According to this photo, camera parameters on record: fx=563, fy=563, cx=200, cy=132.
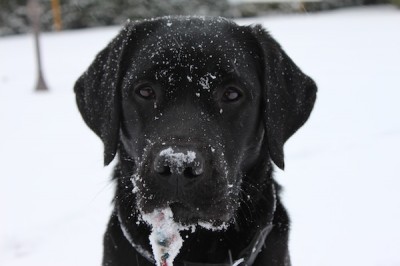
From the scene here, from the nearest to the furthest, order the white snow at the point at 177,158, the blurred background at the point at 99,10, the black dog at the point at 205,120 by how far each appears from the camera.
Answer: the white snow at the point at 177,158, the black dog at the point at 205,120, the blurred background at the point at 99,10

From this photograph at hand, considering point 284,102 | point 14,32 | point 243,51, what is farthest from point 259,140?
point 14,32

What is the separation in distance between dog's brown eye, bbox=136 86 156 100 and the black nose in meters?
0.49

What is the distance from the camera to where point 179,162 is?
2.16m

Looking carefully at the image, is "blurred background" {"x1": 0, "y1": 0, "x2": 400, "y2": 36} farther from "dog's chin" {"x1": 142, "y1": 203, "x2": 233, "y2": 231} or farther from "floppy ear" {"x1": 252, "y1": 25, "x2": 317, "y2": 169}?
"dog's chin" {"x1": 142, "y1": 203, "x2": 233, "y2": 231}

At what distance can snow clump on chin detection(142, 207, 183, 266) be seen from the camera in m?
2.42

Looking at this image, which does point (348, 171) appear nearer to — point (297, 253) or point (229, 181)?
point (297, 253)

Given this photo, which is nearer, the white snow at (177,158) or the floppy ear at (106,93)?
the white snow at (177,158)

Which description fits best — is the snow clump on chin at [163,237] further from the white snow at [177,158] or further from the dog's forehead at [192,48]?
the dog's forehead at [192,48]

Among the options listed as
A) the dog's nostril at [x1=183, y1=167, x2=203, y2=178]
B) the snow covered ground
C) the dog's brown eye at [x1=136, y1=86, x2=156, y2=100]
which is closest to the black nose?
the dog's nostril at [x1=183, y1=167, x2=203, y2=178]

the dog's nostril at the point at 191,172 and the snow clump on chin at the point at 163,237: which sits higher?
the dog's nostril at the point at 191,172

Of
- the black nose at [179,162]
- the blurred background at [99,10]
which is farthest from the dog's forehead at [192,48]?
the blurred background at [99,10]

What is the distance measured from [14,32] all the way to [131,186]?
14.1 metres

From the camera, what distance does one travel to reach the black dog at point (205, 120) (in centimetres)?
248

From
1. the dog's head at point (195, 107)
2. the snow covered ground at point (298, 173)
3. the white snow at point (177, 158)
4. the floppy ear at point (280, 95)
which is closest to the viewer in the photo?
the white snow at point (177, 158)
